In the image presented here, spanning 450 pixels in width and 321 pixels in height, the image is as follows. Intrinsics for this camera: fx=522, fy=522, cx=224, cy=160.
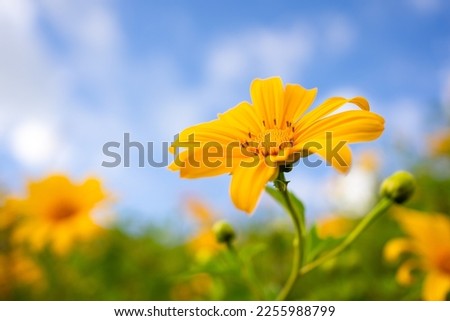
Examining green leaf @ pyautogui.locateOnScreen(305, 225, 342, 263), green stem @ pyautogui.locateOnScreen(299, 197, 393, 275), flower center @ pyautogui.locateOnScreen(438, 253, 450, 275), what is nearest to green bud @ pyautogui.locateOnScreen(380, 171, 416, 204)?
green stem @ pyautogui.locateOnScreen(299, 197, 393, 275)

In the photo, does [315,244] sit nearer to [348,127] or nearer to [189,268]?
[348,127]

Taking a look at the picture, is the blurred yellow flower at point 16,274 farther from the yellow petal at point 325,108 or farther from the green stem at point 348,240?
the yellow petal at point 325,108

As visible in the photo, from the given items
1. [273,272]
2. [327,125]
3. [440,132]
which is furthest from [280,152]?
[440,132]

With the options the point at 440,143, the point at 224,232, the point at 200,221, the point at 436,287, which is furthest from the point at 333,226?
the point at 224,232

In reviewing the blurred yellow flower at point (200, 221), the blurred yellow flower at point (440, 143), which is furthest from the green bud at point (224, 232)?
the blurred yellow flower at point (440, 143)

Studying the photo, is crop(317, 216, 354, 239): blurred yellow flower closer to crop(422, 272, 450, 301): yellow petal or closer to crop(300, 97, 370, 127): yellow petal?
crop(422, 272, 450, 301): yellow petal

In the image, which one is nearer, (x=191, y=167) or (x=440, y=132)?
(x=191, y=167)
